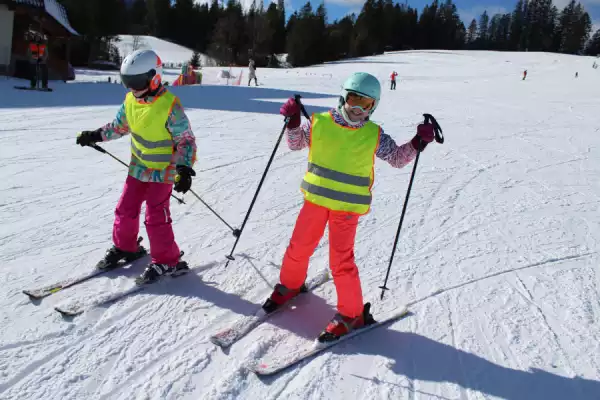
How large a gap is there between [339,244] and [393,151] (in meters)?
0.68

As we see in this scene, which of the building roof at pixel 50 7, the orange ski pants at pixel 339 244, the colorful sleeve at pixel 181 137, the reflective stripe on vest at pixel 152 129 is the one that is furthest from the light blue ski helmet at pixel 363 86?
the building roof at pixel 50 7

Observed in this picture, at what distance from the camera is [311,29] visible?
59719 mm

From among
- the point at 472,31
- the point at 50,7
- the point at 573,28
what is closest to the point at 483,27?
the point at 472,31

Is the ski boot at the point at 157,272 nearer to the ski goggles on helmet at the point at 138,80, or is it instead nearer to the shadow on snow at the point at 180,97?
the ski goggles on helmet at the point at 138,80

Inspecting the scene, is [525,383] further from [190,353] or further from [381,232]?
[381,232]

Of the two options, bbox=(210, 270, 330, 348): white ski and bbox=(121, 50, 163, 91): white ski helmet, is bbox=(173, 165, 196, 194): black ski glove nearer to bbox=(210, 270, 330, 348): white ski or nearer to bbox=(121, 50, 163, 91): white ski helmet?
bbox=(121, 50, 163, 91): white ski helmet

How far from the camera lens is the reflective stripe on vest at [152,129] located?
3182 mm

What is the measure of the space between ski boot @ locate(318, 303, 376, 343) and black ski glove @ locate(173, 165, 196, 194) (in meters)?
1.26

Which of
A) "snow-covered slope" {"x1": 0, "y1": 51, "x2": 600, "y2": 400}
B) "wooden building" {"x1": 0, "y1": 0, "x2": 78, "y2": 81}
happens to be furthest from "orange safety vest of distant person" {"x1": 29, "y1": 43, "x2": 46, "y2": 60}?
"snow-covered slope" {"x1": 0, "y1": 51, "x2": 600, "y2": 400}

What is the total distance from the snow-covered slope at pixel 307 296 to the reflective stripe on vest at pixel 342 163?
863mm

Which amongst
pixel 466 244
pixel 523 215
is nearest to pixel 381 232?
pixel 466 244

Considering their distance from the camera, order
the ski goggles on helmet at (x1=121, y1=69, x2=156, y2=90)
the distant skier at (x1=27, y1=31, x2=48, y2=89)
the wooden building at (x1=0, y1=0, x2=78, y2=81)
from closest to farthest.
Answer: the ski goggles on helmet at (x1=121, y1=69, x2=156, y2=90) → the distant skier at (x1=27, y1=31, x2=48, y2=89) → the wooden building at (x1=0, y1=0, x2=78, y2=81)

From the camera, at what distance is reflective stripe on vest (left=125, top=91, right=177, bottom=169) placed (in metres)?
3.18

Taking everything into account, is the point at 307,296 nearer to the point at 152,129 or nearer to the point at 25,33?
the point at 152,129
